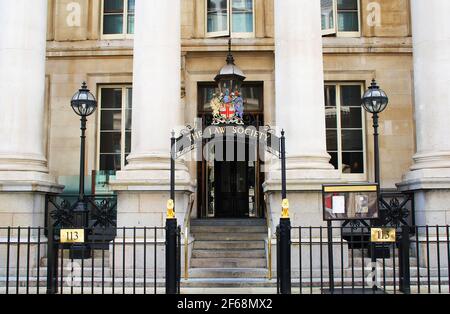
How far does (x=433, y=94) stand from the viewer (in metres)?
13.4

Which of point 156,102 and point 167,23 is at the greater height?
point 167,23

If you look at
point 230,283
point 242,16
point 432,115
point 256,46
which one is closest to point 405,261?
point 230,283

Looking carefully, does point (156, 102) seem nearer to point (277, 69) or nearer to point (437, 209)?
point (277, 69)

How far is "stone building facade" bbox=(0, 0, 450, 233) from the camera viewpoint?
1304 centimetres

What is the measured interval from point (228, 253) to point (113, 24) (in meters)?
9.68

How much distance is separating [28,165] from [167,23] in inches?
188

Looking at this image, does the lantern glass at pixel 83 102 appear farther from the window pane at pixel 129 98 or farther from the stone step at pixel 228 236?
the window pane at pixel 129 98

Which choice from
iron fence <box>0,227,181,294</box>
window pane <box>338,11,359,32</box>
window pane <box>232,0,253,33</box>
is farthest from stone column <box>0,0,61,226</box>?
window pane <box>338,11,359,32</box>

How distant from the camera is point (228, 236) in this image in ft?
48.1

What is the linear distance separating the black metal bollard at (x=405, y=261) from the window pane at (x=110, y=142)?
37.3 feet

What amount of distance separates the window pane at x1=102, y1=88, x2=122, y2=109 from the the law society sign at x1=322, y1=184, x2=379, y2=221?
1089 cm

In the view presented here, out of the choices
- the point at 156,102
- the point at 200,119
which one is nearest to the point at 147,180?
the point at 156,102

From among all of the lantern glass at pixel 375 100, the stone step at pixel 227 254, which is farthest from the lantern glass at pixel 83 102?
the lantern glass at pixel 375 100

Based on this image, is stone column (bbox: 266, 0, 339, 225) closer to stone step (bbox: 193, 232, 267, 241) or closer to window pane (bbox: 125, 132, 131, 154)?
stone step (bbox: 193, 232, 267, 241)
